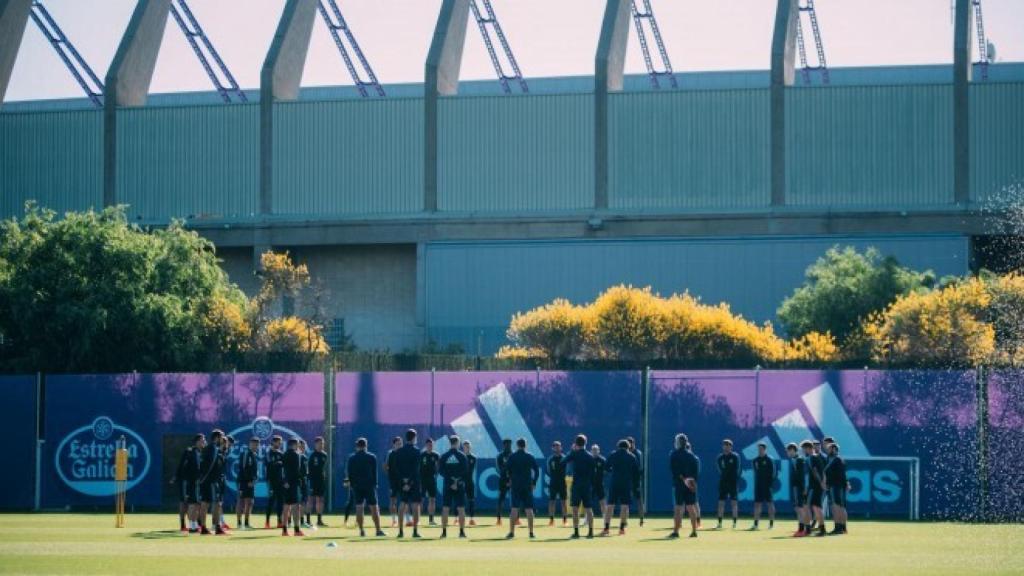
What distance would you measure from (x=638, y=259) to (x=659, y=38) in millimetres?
14202

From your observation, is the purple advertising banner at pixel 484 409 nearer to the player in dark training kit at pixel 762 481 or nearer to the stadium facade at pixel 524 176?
the player in dark training kit at pixel 762 481

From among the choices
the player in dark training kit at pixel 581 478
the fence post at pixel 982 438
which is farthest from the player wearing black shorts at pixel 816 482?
the fence post at pixel 982 438

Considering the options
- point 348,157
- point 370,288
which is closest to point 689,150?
point 348,157

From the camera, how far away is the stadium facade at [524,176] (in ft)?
194

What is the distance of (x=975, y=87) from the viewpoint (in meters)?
58.8

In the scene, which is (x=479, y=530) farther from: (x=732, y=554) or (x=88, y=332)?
(x=88, y=332)

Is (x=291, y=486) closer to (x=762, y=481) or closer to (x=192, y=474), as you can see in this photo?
(x=192, y=474)

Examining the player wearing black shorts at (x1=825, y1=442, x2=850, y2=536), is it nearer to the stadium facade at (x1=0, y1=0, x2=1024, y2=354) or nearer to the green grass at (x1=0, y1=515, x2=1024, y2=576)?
the green grass at (x1=0, y1=515, x2=1024, y2=576)

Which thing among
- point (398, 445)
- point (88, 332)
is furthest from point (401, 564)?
point (88, 332)

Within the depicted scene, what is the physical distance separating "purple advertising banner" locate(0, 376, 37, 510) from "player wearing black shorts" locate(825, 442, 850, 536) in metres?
19.9

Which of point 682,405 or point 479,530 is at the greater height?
point 682,405

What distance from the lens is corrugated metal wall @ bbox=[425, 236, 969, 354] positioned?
59.2 meters

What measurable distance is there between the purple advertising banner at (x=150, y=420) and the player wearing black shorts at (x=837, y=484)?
13.4m

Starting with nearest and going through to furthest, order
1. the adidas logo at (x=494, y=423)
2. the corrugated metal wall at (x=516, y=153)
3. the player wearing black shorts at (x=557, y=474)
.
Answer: the player wearing black shorts at (x=557, y=474), the adidas logo at (x=494, y=423), the corrugated metal wall at (x=516, y=153)
